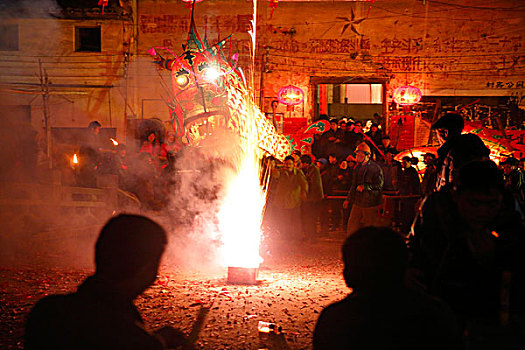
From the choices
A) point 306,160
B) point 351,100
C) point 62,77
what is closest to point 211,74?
→ point 351,100

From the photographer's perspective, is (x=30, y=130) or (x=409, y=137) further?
(x=30, y=130)

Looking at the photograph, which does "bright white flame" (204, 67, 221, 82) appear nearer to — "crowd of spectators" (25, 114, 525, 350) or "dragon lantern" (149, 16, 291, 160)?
"dragon lantern" (149, 16, 291, 160)

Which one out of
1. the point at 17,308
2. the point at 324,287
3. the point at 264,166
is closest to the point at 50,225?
the point at 264,166

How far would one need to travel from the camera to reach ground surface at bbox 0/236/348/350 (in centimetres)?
498

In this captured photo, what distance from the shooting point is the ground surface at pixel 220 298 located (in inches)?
196

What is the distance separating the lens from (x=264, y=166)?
12.1m

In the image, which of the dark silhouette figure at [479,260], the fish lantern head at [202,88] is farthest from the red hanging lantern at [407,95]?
the dark silhouette figure at [479,260]

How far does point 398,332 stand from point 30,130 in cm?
1866

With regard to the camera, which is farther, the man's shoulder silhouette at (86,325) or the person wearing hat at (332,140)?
the person wearing hat at (332,140)

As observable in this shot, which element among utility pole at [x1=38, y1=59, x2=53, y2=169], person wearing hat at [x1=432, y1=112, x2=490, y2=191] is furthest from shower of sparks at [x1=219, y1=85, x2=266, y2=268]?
utility pole at [x1=38, y1=59, x2=53, y2=169]

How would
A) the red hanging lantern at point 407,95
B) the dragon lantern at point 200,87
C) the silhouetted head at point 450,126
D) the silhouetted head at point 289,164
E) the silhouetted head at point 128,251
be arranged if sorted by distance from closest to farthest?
the silhouetted head at point 128,251 < the silhouetted head at point 450,126 < the silhouetted head at point 289,164 < the red hanging lantern at point 407,95 < the dragon lantern at point 200,87

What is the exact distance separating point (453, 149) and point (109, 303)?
3879 mm

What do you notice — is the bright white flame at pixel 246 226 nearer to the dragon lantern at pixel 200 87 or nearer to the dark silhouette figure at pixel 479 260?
the dark silhouette figure at pixel 479 260

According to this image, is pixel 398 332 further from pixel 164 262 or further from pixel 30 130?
pixel 30 130
